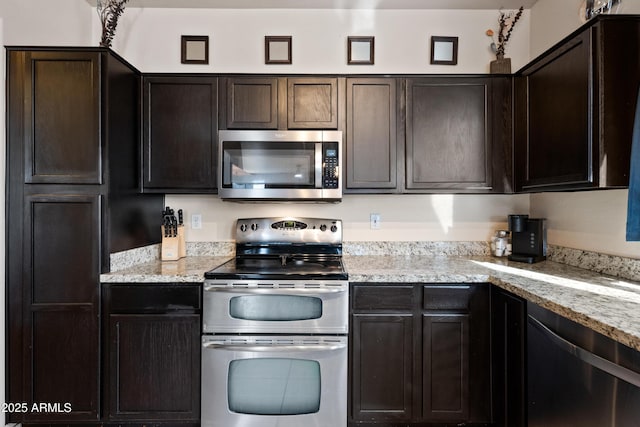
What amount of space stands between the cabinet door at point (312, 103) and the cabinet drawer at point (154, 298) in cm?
120

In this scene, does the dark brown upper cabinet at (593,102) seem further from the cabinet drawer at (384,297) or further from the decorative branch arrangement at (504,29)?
the cabinet drawer at (384,297)

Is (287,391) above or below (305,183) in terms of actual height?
below

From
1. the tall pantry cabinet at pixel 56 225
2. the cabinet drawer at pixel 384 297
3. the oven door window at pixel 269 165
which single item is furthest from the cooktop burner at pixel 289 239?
the tall pantry cabinet at pixel 56 225

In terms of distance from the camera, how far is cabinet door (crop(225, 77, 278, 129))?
215 centimetres

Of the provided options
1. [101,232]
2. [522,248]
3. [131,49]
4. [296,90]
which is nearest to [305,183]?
[296,90]

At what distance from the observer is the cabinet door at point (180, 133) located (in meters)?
2.14

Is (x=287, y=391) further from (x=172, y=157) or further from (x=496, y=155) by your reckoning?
(x=496, y=155)

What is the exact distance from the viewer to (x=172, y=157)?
2160mm

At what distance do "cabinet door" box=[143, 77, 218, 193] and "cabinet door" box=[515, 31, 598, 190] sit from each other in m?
1.95

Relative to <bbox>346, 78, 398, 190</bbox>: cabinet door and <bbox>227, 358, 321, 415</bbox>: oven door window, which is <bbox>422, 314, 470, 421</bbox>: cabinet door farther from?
<bbox>346, 78, 398, 190</bbox>: cabinet door

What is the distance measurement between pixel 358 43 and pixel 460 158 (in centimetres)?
116

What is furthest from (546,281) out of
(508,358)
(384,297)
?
(384,297)

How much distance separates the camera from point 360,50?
97.5 inches

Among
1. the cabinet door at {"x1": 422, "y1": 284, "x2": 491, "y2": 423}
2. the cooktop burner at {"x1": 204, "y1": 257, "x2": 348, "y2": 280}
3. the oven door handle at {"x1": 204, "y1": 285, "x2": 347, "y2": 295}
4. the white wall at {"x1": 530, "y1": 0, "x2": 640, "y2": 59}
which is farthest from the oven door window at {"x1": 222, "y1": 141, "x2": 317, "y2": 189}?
the white wall at {"x1": 530, "y1": 0, "x2": 640, "y2": 59}
